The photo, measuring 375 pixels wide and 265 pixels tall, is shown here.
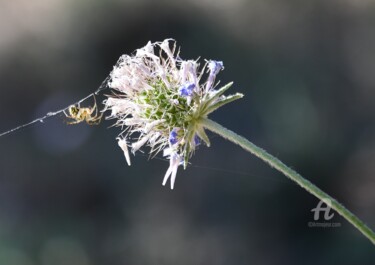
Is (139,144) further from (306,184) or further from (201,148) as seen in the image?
(201,148)

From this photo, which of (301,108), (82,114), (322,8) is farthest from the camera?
(322,8)

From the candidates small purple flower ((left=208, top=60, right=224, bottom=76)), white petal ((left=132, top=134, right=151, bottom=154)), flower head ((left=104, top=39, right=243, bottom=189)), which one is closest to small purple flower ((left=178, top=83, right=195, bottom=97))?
flower head ((left=104, top=39, right=243, bottom=189))

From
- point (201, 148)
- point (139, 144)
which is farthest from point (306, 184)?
point (201, 148)

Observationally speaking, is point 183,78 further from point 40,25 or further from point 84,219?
point 40,25

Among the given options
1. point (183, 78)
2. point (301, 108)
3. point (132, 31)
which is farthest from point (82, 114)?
point (132, 31)

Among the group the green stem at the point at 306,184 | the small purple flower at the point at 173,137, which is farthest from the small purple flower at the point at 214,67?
the green stem at the point at 306,184

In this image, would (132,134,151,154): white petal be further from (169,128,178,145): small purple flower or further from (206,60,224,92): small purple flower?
(206,60,224,92): small purple flower
